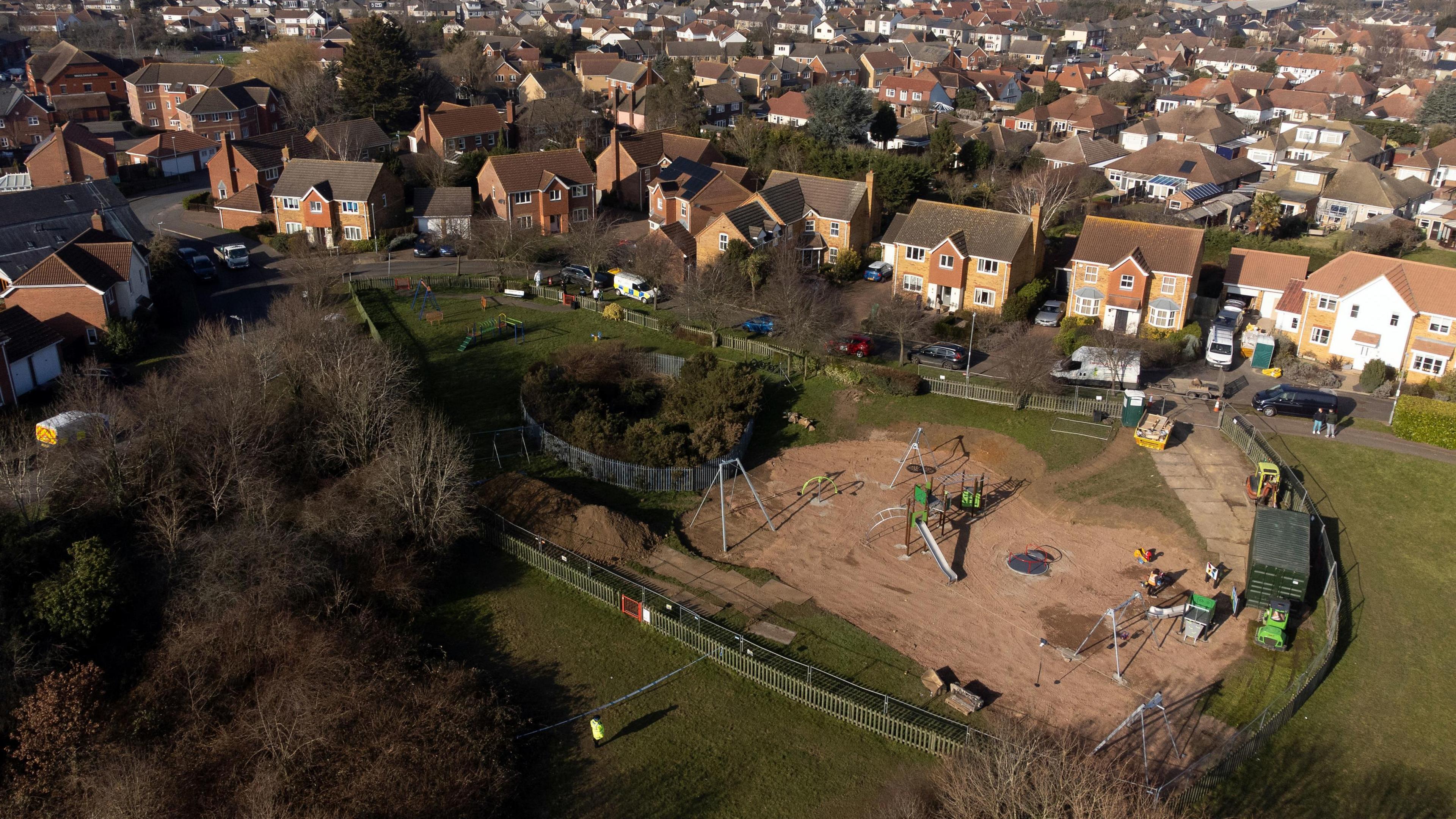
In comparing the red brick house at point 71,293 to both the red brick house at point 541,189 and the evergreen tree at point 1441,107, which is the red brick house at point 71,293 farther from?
the evergreen tree at point 1441,107

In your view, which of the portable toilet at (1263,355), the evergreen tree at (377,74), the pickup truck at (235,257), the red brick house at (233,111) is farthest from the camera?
the red brick house at (233,111)

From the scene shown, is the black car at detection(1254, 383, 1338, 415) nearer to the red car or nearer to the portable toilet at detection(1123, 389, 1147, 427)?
the portable toilet at detection(1123, 389, 1147, 427)

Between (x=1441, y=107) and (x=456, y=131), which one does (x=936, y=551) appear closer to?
(x=456, y=131)

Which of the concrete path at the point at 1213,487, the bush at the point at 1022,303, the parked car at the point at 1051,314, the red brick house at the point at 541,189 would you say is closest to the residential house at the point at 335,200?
the red brick house at the point at 541,189

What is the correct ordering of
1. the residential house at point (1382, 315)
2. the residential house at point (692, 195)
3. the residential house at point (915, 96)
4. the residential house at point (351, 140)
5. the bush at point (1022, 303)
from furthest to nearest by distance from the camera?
1. the residential house at point (915, 96)
2. the residential house at point (351, 140)
3. the residential house at point (692, 195)
4. the bush at point (1022, 303)
5. the residential house at point (1382, 315)

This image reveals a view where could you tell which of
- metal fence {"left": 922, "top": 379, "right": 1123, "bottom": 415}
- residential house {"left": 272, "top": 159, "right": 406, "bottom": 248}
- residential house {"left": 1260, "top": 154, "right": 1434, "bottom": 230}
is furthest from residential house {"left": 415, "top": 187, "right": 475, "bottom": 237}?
residential house {"left": 1260, "top": 154, "right": 1434, "bottom": 230}

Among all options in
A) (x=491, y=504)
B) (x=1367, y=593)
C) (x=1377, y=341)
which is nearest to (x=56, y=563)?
(x=491, y=504)

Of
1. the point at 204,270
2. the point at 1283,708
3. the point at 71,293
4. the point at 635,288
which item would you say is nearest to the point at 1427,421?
the point at 1283,708

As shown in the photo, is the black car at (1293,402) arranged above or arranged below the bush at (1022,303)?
below

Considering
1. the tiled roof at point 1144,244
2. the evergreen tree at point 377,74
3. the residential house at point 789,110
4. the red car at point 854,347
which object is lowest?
the red car at point 854,347
